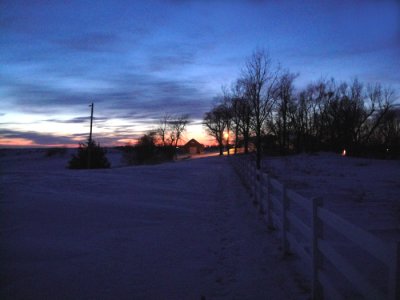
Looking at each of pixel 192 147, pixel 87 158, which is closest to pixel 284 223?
pixel 87 158

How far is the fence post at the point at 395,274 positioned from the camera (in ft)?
7.55

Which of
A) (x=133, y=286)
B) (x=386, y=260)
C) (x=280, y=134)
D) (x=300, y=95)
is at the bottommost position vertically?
(x=133, y=286)

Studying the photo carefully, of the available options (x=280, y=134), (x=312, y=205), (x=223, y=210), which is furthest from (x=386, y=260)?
(x=280, y=134)

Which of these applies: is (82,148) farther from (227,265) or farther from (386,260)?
(386,260)

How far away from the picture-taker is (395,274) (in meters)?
2.34

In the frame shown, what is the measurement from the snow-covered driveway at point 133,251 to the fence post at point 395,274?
2.26m

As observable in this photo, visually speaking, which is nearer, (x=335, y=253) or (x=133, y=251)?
(x=335, y=253)

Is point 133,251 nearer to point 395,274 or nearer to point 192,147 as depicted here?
point 395,274

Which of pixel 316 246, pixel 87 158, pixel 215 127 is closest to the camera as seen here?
pixel 316 246

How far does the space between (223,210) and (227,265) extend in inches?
198

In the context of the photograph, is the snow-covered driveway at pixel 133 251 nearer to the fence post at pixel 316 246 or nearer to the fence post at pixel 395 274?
the fence post at pixel 316 246

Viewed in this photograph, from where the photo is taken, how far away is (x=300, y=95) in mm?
63781

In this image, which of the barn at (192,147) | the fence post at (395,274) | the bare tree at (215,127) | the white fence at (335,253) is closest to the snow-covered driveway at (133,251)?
the white fence at (335,253)

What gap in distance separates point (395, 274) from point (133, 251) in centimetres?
478
